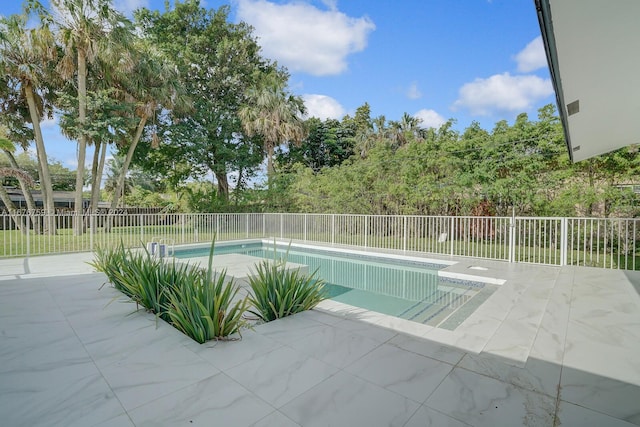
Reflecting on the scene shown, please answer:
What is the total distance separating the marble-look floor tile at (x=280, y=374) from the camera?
2.06m

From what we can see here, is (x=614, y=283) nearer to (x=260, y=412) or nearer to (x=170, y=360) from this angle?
(x=260, y=412)

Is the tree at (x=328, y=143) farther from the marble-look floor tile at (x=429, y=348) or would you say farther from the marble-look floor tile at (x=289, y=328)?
the marble-look floor tile at (x=429, y=348)

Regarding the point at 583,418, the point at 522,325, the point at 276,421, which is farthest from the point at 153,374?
the point at 522,325

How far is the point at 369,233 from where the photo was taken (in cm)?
1066

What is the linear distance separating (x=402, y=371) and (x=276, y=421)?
3.35 feet

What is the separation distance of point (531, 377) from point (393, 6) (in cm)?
946

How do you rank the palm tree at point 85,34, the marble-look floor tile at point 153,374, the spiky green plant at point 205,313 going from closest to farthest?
Result: the marble-look floor tile at point 153,374
the spiky green plant at point 205,313
the palm tree at point 85,34

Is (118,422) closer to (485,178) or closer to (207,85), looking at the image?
(485,178)

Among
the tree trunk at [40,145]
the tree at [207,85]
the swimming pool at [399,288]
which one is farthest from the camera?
the tree at [207,85]

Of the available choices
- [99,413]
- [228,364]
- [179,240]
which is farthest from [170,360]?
[179,240]

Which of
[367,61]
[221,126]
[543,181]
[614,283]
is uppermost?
[367,61]

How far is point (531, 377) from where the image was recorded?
2238 mm

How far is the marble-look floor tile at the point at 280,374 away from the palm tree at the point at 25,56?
Result: 33.4 ft

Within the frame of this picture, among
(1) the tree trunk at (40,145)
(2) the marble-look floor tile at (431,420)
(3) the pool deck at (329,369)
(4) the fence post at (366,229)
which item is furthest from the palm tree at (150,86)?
(2) the marble-look floor tile at (431,420)
